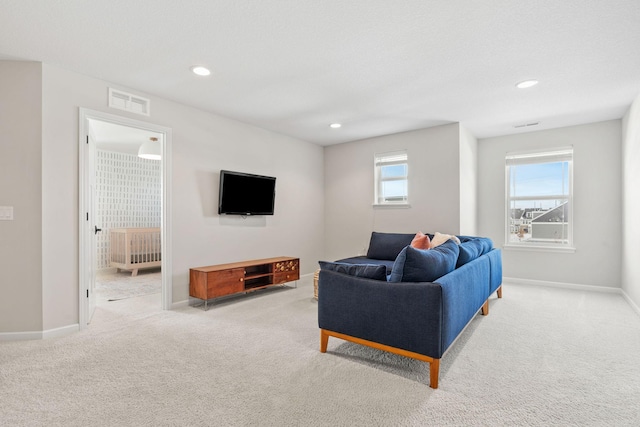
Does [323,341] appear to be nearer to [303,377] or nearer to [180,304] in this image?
[303,377]

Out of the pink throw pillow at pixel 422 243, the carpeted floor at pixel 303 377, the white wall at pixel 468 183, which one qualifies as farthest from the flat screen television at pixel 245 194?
the white wall at pixel 468 183

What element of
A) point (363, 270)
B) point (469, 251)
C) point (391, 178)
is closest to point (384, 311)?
point (363, 270)

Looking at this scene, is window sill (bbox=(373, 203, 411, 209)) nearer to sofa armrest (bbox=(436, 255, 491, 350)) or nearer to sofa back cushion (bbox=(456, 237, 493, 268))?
sofa back cushion (bbox=(456, 237, 493, 268))

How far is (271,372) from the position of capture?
7.63ft

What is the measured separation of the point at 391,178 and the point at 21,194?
474cm

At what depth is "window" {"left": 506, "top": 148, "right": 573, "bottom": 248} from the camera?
16.5 feet

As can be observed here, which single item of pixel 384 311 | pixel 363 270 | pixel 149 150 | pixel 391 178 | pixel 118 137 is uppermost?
pixel 118 137

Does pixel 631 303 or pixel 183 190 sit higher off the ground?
pixel 183 190

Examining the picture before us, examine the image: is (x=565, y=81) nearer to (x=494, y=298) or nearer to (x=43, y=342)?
(x=494, y=298)

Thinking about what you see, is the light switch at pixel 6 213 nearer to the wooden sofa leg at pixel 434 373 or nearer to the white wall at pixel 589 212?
the wooden sofa leg at pixel 434 373

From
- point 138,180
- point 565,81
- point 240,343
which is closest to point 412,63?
point 565,81

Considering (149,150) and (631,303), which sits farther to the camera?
(149,150)

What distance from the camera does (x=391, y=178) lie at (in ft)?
18.2

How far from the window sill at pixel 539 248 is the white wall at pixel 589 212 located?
0.17 feet
